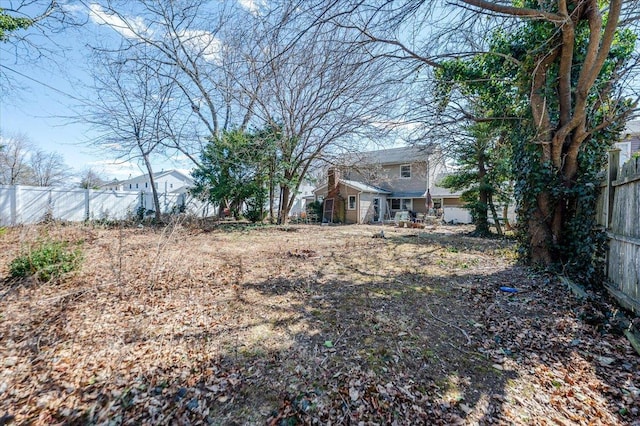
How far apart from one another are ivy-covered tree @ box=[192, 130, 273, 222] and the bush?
9001mm

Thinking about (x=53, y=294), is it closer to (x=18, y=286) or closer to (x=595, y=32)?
(x=18, y=286)

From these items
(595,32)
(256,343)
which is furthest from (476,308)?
(595,32)

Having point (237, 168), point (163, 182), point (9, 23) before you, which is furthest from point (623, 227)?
point (163, 182)

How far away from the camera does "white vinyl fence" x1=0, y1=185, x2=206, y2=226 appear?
10.7 m

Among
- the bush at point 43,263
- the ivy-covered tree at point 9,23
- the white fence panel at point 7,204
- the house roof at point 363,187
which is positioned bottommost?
the bush at point 43,263

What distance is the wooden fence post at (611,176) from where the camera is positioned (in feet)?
12.8

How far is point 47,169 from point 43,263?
38.8 m

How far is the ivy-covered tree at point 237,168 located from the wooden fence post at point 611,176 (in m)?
11.9

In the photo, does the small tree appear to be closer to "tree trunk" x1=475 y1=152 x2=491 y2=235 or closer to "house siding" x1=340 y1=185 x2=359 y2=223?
"tree trunk" x1=475 y1=152 x2=491 y2=235

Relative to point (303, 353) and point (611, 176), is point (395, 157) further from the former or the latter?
point (303, 353)

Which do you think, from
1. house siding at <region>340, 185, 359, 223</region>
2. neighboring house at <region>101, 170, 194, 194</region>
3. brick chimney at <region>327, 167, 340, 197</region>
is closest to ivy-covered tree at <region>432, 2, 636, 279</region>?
house siding at <region>340, 185, 359, 223</region>

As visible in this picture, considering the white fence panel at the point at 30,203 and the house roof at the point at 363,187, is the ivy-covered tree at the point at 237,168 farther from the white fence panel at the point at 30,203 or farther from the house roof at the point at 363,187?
the house roof at the point at 363,187

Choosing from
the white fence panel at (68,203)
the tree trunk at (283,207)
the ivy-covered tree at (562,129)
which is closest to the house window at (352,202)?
the tree trunk at (283,207)

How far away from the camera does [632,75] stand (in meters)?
5.02
